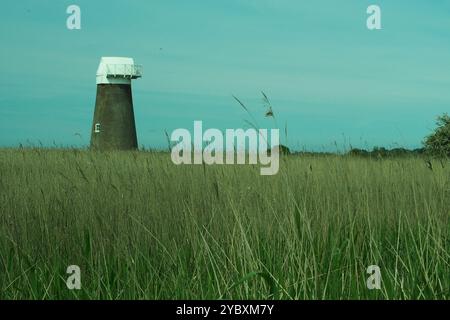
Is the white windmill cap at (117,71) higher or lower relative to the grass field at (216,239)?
higher

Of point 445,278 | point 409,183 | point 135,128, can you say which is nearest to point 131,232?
point 445,278

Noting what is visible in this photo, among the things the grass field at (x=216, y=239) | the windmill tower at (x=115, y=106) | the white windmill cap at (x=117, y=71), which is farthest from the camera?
the white windmill cap at (x=117, y=71)

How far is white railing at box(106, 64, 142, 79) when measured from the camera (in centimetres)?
2322

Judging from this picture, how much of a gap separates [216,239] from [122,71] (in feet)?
67.9

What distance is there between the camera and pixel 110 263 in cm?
315

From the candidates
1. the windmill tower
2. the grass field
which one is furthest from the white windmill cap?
the grass field

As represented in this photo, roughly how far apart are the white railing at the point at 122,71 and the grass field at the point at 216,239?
705 inches

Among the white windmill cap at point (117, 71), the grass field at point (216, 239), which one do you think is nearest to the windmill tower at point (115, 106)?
the white windmill cap at point (117, 71)

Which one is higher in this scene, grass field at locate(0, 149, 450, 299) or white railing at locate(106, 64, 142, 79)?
white railing at locate(106, 64, 142, 79)

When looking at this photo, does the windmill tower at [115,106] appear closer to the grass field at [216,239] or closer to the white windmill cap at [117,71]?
the white windmill cap at [117,71]

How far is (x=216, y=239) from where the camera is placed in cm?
343

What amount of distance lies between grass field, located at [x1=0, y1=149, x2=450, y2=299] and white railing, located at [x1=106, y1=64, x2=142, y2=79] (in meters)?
17.9

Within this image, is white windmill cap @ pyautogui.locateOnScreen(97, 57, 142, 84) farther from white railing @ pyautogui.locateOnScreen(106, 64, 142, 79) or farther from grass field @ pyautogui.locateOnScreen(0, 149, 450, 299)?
grass field @ pyautogui.locateOnScreen(0, 149, 450, 299)

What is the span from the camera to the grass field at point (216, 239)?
263 centimetres
